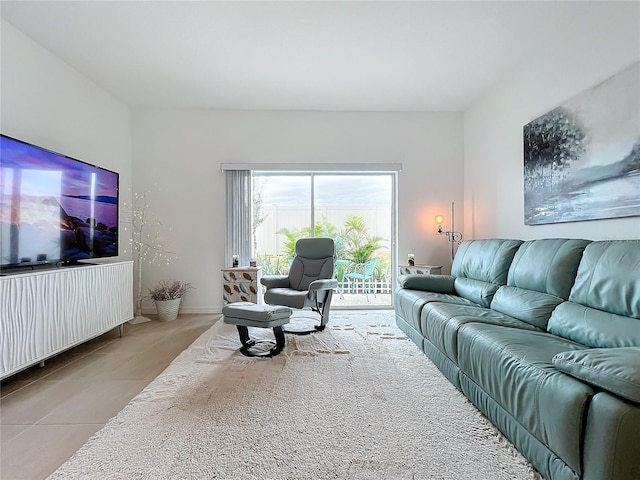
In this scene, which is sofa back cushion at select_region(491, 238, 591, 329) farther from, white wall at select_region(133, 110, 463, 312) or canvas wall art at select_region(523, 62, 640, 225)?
white wall at select_region(133, 110, 463, 312)

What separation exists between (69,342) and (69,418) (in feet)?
3.35

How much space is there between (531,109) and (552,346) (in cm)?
252

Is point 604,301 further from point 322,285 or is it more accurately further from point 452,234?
point 452,234

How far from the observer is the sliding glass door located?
4871 mm

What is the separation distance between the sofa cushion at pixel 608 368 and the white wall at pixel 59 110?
393 cm

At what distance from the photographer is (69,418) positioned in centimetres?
191

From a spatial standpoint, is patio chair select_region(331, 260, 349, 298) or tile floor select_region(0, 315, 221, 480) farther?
patio chair select_region(331, 260, 349, 298)

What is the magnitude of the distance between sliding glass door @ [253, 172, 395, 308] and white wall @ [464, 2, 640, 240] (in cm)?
118

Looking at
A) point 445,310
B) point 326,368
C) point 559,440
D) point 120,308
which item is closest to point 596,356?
point 559,440

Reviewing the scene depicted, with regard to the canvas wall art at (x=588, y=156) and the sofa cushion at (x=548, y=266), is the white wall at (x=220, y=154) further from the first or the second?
the sofa cushion at (x=548, y=266)

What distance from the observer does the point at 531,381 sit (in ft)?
4.60

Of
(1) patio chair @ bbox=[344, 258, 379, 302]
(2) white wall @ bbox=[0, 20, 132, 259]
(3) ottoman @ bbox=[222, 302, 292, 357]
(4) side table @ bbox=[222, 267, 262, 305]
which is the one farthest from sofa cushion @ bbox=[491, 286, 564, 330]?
(2) white wall @ bbox=[0, 20, 132, 259]

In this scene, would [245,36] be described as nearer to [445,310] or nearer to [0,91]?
[0,91]

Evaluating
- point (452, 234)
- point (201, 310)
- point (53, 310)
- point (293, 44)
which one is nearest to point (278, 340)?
point (53, 310)
